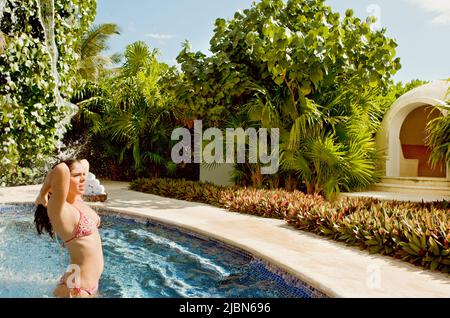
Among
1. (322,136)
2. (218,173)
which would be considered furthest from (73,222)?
(218,173)

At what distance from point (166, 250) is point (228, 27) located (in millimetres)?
7382

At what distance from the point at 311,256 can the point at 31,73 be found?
6348mm

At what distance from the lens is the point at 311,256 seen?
4.91 m

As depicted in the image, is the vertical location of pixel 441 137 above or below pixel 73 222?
above

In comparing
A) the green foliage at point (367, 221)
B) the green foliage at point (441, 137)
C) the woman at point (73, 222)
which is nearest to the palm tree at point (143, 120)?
the green foliage at point (367, 221)

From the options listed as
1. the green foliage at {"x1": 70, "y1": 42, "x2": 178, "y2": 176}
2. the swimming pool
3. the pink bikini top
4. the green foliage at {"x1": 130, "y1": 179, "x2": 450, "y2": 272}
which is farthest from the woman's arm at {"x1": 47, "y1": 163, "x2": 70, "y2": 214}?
the green foliage at {"x1": 70, "y1": 42, "x2": 178, "y2": 176}

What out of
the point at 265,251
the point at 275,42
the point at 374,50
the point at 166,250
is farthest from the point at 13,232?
the point at 374,50

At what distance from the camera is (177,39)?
38.3 feet

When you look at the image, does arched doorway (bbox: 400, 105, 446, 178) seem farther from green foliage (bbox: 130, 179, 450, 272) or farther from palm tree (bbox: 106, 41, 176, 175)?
palm tree (bbox: 106, 41, 176, 175)

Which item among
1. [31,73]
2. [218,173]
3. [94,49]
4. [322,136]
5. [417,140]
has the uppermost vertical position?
[94,49]

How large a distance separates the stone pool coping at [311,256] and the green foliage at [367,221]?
0.54ft

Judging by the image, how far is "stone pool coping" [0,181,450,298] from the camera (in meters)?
3.76

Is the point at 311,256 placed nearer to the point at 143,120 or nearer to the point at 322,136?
the point at 322,136

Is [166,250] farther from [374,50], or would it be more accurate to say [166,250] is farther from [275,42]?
[374,50]
